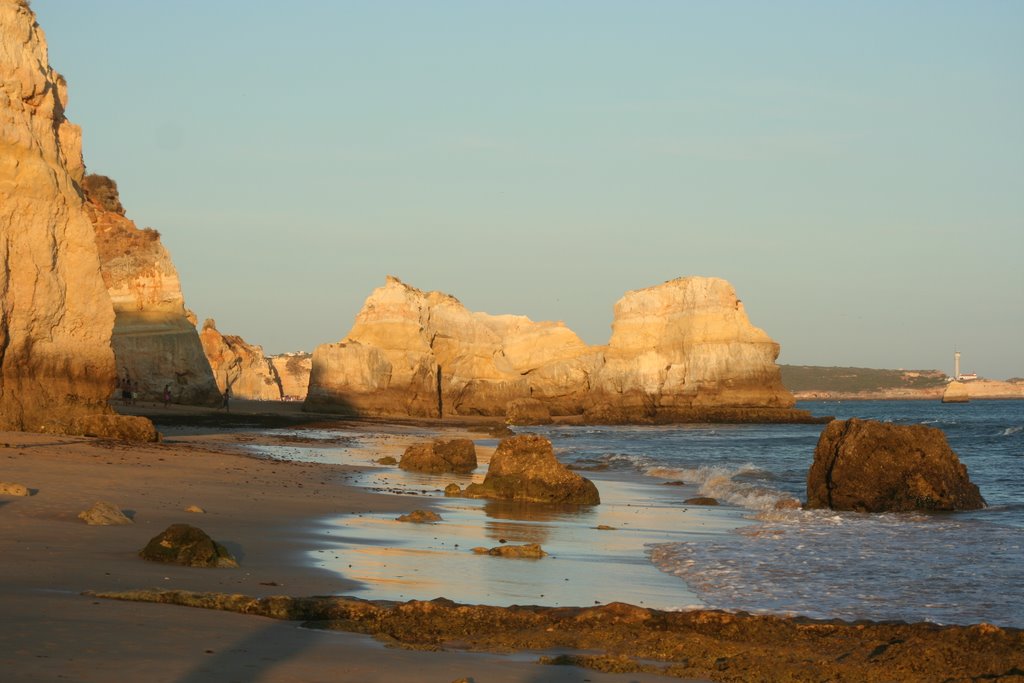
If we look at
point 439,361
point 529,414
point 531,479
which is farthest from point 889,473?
point 439,361

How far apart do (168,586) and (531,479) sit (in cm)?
1147

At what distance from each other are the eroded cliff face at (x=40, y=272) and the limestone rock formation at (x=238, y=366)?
6354cm

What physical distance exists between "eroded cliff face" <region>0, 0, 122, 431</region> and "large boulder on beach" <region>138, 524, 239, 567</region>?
1386 centimetres

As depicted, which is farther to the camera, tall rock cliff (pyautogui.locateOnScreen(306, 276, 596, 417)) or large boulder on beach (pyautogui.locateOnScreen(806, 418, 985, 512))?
tall rock cliff (pyautogui.locateOnScreen(306, 276, 596, 417))

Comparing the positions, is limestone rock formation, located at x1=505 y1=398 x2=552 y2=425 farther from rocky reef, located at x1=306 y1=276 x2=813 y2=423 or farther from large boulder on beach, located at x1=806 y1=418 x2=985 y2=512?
large boulder on beach, located at x1=806 y1=418 x2=985 y2=512

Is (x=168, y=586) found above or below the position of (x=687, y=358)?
below

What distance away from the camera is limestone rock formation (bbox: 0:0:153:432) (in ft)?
73.4

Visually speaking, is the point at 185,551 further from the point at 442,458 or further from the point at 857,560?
the point at 442,458

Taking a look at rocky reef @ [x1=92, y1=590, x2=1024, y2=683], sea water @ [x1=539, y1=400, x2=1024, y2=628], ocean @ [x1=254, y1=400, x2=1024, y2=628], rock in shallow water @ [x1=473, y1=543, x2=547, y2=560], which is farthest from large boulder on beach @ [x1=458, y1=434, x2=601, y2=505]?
rocky reef @ [x1=92, y1=590, x2=1024, y2=683]

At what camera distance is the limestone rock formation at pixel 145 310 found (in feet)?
170

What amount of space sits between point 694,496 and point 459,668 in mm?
16740

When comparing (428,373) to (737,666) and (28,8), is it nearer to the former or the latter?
(28,8)

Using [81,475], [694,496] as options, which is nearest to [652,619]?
[81,475]

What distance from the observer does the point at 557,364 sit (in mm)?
93500
